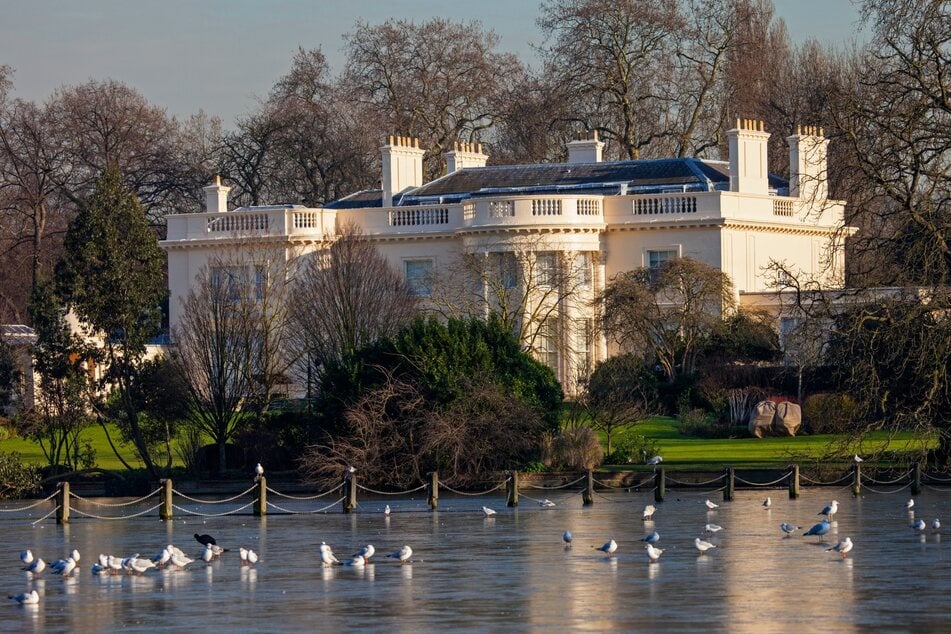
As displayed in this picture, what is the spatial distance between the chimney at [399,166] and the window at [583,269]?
9164 millimetres

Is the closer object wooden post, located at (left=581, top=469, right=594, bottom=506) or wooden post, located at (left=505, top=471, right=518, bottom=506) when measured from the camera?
wooden post, located at (left=505, top=471, right=518, bottom=506)

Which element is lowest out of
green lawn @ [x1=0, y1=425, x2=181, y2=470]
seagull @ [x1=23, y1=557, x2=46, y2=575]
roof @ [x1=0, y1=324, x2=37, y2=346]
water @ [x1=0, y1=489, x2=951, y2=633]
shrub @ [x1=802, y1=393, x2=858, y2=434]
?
water @ [x1=0, y1=489, x2=951, y2=633]

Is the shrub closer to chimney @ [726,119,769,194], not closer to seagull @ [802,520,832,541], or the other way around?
chimney @ [726,119,769,194]

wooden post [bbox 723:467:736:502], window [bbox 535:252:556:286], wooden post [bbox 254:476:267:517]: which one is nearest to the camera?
wooden post [bbox 254:476:267:517]

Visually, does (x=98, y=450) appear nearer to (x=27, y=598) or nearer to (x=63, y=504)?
(x=63, y=504)

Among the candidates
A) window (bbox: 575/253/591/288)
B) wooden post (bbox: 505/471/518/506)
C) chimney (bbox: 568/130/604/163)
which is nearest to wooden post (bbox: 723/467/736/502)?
wooden post (bbox: 505/471/518/506)

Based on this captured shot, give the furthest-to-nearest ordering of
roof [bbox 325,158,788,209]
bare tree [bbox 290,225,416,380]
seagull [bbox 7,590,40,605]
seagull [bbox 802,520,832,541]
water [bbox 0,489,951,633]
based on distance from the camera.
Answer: roof [bbox 325,158,788,209], bare tree [bbox 290,225,416,380], seagull [bbox 802,520,832,541], seagull [bbox 7,590,40,605], water [bbox 0,489,951,633]

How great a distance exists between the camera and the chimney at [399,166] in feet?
239

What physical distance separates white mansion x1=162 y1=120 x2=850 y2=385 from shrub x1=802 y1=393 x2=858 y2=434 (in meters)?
11.4

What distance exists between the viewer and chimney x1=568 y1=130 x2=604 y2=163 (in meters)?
72.8

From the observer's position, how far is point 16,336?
66.9 meters

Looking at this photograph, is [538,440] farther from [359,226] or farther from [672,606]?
[359,226]

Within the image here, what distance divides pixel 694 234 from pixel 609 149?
19.7 meters

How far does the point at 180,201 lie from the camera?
88.8 meters
